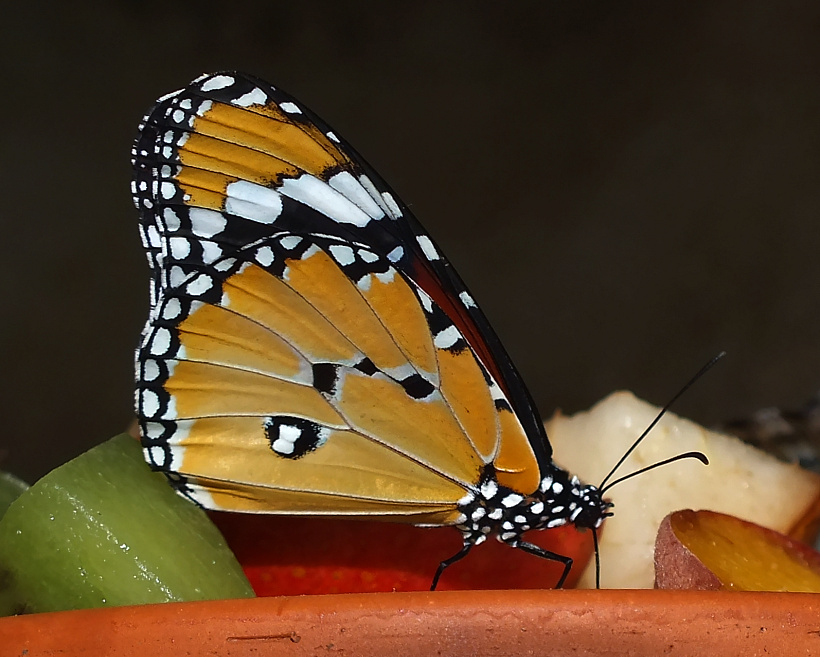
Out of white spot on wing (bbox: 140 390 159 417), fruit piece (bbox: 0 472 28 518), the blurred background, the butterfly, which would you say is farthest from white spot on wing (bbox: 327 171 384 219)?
the blurred background

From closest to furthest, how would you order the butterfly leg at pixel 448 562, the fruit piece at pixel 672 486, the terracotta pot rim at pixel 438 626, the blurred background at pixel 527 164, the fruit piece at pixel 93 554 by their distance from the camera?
1. the terracotta pot rim at pixel 438 626
2. the fruit piece at pixel 93 554
3. the butterfly leg at pixel 448 562
4. the fruit piece at pixel 672 486
5. the blurred background at pixel 527 164

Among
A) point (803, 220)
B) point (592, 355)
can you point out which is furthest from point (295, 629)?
point (803, 220)

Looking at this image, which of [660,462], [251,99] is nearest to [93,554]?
[251,99]

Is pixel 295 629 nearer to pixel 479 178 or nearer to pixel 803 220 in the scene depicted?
pixel 479 178

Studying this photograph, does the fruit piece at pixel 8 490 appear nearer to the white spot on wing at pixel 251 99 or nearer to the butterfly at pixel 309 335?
the butterfly at pixel 309 335

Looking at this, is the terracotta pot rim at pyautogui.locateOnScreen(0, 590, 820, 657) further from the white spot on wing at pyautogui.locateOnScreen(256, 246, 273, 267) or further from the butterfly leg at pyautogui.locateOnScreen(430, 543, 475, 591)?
the white spot on wing at pyautogui.locateOnScreen(256, 246, 273, 267)

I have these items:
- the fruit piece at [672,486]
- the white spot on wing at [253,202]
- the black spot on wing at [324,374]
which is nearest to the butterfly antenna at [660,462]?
the fruit piece at [672,486]
